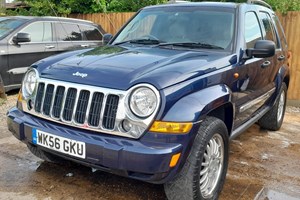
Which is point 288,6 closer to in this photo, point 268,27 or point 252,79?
point 268,27

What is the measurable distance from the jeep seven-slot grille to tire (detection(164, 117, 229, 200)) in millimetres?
686

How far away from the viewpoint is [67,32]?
7.81 metres

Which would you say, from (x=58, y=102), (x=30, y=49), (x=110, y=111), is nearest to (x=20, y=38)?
(x=30, y=49)

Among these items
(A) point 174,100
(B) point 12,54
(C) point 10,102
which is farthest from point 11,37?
(A) point 174,100

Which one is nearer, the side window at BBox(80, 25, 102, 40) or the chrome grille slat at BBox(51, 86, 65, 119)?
the chrome grille slat at BBox(51, 86, 65, 119)

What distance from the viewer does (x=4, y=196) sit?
9.87ft

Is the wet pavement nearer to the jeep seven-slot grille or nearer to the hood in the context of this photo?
the jeep seven-slot grille

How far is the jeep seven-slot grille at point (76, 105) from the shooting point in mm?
2561

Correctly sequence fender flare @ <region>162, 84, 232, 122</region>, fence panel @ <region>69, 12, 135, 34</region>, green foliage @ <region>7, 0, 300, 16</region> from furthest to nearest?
green foliage @ <region>7, 0, 300, 16</region> → fence panel @ <region>69, 12, 135, 34</region> → fender flare @ <region>162, 84, 232, 122</region>

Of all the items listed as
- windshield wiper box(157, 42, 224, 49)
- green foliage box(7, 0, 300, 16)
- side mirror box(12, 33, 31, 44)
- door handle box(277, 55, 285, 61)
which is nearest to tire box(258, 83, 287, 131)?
door handle box(277, 55, 285, 61)

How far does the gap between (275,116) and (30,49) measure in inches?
199

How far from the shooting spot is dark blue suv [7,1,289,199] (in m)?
2.44

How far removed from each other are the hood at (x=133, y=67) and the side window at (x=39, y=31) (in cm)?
421

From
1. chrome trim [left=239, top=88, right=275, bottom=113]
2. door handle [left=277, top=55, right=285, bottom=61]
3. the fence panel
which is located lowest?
chrome trim [left=239, top=88, right=275, bottom=113]
